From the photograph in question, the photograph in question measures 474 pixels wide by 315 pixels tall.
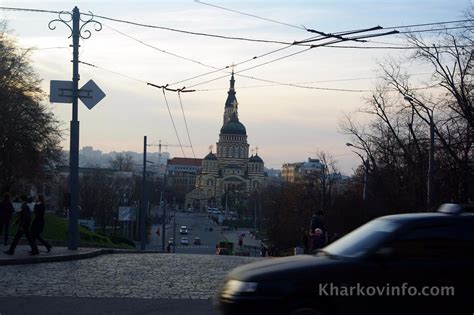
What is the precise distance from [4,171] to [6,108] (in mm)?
6532

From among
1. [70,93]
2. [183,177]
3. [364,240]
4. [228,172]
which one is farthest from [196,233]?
[364,240]

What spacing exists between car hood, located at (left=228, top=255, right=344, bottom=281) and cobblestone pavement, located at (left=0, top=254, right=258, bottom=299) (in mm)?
5090

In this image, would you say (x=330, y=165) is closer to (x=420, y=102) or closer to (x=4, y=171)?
(x=420, y=102)

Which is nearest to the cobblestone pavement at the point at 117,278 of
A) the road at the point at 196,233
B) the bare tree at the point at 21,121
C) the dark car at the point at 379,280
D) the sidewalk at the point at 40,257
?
the sidewalk at the point at 40,257

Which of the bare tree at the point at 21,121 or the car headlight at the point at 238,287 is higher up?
the bare tree at the point at 21,121

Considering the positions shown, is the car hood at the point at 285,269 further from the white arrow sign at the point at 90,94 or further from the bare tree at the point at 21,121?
Result: the bare tree at the point at 21,121

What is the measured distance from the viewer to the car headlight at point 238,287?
311 inches

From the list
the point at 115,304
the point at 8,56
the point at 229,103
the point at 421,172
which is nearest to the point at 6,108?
the point at 8,56

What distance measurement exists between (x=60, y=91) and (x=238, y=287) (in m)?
16.9

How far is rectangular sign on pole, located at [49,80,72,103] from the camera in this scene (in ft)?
76.9

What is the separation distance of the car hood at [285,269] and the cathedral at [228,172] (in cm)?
14186

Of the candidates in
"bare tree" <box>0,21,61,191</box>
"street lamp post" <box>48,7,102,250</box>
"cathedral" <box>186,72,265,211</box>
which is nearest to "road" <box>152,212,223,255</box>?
"cathedral" <box>186,72,265,211</box>

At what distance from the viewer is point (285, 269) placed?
8.00 metres

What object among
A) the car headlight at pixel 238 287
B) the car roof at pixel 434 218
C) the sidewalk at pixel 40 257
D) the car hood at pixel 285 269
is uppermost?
the car roof at pixel 434 218
